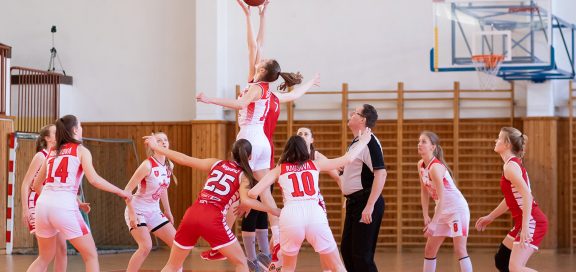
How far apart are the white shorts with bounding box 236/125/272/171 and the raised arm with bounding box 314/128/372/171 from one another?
31.2 inches

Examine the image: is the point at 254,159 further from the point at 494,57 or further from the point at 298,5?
the point at 298,5

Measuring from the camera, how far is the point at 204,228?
20.9 ft

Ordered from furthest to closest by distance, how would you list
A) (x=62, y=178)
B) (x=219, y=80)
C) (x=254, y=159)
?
(x=219, y=80) < (x=254, y=159) < (x=62, y=178)

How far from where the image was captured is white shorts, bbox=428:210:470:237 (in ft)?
25.4

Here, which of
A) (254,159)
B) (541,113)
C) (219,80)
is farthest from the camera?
(219,80)

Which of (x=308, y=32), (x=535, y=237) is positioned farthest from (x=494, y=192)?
(x=535, y=237)

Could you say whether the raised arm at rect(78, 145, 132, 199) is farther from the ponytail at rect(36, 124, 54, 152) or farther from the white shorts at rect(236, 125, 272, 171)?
the ponytail at rect(36, 124, 54, 152)

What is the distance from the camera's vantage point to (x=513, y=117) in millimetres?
13688

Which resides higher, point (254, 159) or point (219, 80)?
point (219, 80)

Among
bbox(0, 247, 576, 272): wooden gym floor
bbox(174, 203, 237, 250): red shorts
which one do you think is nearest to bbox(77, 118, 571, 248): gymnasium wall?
bbox(0, 247, 576, 272): wooden gym floor

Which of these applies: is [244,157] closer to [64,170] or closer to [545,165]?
[64,170]

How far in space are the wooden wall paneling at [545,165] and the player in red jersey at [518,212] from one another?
20.6 ft

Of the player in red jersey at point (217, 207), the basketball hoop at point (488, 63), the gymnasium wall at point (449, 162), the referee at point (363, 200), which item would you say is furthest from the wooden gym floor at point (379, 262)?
the player in red jersey at point (217, 207)

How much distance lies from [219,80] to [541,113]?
5.21 m
